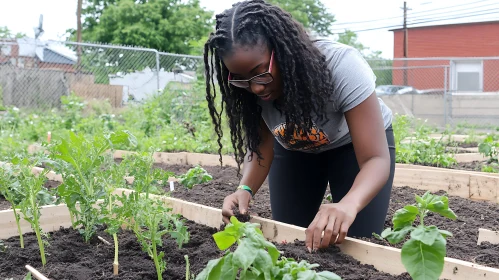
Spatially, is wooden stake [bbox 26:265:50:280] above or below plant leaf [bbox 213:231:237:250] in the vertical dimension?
below

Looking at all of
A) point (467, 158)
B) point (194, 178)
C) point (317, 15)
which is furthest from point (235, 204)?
point (317, 15)

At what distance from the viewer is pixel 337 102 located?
272cm

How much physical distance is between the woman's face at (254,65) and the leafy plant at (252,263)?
955mm

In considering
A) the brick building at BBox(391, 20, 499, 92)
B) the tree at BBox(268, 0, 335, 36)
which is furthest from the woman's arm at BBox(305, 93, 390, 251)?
the tree at BBox(268, 0, 335, 36)

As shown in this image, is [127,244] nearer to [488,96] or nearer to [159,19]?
[488,96]

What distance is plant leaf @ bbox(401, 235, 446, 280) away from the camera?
1.72 meters

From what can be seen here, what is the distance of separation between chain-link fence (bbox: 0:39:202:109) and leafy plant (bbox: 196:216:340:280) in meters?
11.0

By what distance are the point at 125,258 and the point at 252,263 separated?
1.36 meters

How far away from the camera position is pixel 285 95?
2.64 meters

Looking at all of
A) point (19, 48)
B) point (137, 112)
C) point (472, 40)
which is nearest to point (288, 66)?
point (137, 112)

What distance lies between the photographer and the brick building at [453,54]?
2209 cm

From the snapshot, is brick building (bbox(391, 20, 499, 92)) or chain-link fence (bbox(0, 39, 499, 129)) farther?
brick building (bbox(391, 20, 499, 92))

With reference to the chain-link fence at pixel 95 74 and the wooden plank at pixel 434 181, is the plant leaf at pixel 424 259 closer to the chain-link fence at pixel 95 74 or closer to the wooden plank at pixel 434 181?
the wooden plank at pixel 434 181

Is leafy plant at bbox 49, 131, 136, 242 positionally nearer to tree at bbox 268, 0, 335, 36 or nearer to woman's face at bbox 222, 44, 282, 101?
woman's face at bbox 222, 44, 282, 101
